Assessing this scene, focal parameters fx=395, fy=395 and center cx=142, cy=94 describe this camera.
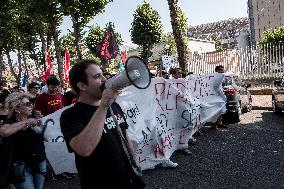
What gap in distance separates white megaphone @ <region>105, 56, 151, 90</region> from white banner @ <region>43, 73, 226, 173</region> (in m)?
4.23

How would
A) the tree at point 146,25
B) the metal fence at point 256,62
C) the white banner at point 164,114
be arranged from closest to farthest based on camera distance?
the white banner at point 164,114
the metal fence at point 256,62
the tree at point 146,25

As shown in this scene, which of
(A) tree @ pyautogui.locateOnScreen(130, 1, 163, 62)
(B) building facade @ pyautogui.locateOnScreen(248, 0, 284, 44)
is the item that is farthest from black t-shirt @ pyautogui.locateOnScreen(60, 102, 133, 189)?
(B) building facade @ pyautogui.locateOnScreen(248, 0, 284, 44)

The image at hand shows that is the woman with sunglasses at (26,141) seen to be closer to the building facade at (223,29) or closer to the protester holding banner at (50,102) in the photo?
the protester holding banner at (50,102)

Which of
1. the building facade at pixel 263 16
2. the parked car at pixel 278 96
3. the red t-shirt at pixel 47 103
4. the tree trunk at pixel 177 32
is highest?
the building facade at pixel 263 16

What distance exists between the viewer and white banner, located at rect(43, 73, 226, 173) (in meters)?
7.20

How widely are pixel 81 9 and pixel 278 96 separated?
14197 mm

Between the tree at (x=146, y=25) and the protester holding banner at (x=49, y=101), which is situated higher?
the tree at (x=146, y=25)

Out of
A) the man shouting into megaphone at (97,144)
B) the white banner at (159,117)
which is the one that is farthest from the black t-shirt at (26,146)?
the man shouting into megaphone at (97,144)

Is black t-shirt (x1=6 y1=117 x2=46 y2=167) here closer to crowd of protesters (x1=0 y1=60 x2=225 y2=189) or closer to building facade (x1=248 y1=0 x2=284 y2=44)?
crowd of protesters (x1=0 y1=60 x2=225 y2=189)

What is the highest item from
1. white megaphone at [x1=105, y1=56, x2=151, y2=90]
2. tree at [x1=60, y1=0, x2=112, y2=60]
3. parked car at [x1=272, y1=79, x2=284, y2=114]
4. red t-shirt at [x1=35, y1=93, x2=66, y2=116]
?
tree at [x1=60, y1=0, x2=112, y2=60]

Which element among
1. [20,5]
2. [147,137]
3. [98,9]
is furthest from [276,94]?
[20,5]

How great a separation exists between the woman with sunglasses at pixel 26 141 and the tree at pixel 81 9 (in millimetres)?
18836

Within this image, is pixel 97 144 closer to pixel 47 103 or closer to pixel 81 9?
pixel 47 103

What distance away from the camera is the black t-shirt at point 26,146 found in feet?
15.0
